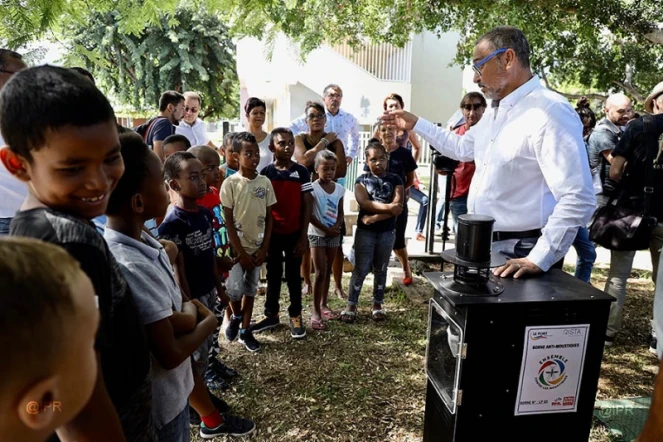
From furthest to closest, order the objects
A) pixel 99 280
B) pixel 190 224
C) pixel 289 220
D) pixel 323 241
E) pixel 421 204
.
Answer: pixel 421 204 < pixel 323 241 < pixel 289 220 < pixel 190 224 < pixel 99 280

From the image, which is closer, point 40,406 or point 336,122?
point 40,406

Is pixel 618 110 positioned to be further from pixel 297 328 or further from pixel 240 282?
pixel 240 282

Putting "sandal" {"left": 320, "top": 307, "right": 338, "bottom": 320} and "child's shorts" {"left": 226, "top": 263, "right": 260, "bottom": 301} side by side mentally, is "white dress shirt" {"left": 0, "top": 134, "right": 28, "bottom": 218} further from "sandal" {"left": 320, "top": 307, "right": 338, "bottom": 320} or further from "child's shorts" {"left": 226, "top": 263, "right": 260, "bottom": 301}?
"sandal" {"left": 320, "top": 307, "right": 338, "bottom": 320}

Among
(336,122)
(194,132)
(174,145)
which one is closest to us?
(174,145)

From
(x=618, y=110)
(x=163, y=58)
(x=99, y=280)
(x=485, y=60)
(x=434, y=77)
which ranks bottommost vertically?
(x=99, y=280)

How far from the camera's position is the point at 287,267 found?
406 cm

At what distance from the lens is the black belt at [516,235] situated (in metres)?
2.54

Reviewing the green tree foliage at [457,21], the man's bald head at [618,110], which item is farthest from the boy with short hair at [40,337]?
the man's bald head at [618,110]

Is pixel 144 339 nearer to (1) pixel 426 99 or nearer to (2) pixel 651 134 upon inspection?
(2) pixel 651 134

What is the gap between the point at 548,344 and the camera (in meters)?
2.01

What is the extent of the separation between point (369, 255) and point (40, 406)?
371 centimetres

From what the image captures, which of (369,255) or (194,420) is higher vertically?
(369,255)

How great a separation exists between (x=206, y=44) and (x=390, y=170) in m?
17.3

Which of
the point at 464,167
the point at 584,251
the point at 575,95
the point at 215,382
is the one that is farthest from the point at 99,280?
the point at 575,95
